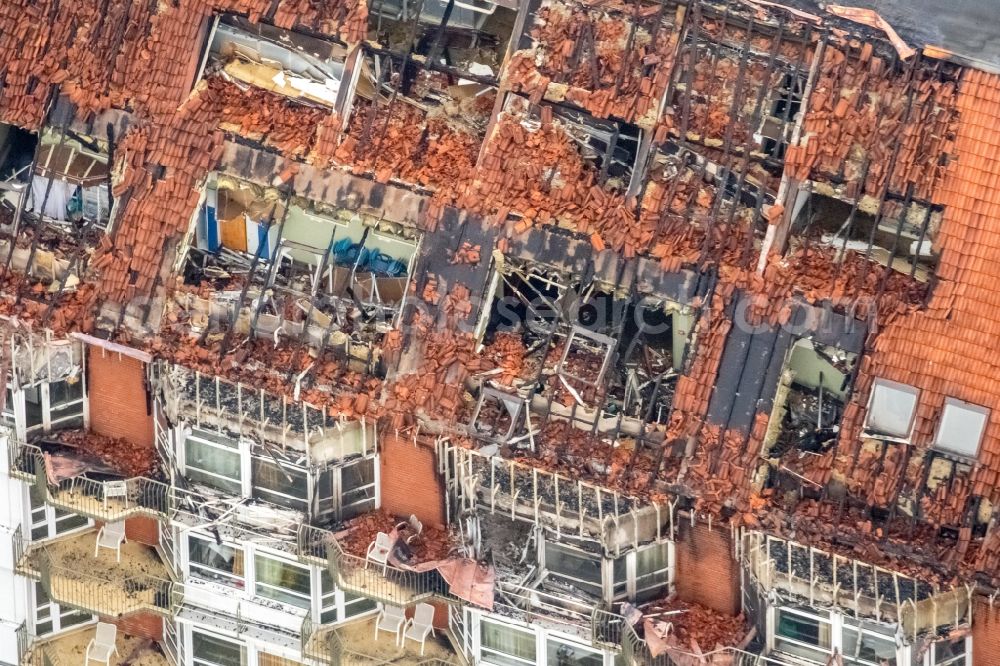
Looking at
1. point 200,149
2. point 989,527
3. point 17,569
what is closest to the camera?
point 989,527

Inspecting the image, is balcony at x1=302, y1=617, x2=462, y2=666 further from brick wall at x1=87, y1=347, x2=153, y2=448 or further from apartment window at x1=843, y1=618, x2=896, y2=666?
apartment window at x1=843, y1=618, x2=896, y2=666

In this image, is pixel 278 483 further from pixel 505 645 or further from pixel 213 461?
pixel 505 645

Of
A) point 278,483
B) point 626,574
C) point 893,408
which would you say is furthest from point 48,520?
point 893,408

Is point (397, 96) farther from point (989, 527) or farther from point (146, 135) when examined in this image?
point (989, 527)

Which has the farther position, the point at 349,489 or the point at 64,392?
the point at 64,392

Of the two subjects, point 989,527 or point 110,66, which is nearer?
point 989,527

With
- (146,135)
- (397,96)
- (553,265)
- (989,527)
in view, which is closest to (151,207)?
(146,135)

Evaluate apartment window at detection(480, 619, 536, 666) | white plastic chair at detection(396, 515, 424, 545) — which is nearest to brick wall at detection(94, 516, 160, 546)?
white plastic chair at detection(396, 515, 424, 545)
